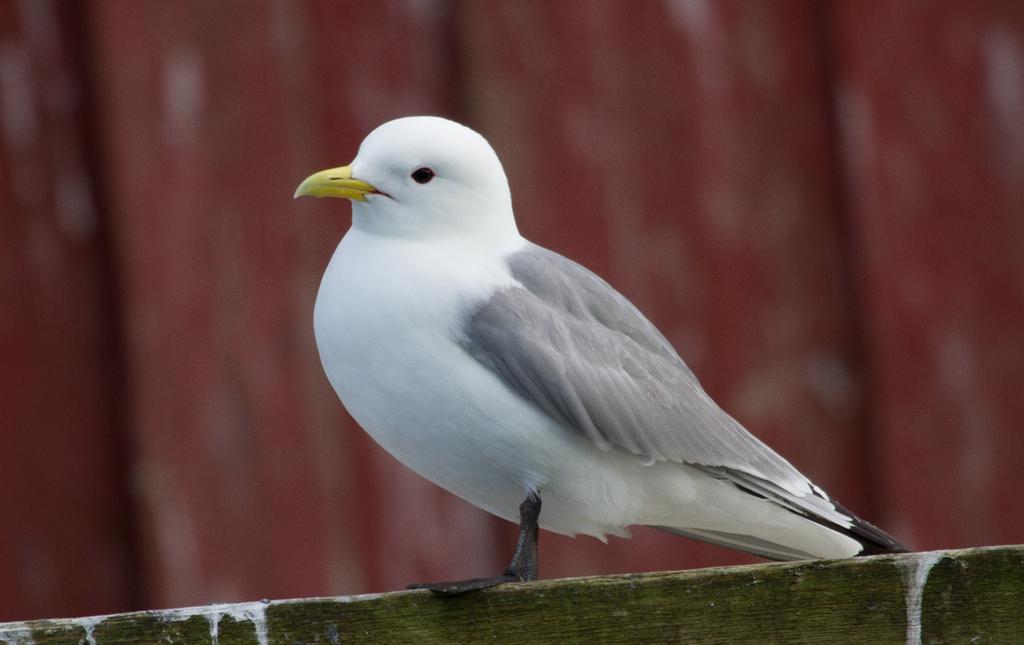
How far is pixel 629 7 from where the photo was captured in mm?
2092

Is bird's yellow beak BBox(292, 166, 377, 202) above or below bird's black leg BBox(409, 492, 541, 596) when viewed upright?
above

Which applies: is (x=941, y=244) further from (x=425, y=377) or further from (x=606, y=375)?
(x=425, y=377)

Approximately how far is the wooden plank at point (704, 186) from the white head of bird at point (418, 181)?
0.43 meters

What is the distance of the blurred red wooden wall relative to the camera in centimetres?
202

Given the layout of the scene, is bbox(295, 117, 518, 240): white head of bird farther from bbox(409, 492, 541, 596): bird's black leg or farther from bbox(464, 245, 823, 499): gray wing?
bbox(409, 492, 541, 596): bird's black leg

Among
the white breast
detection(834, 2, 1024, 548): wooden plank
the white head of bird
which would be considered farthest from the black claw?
detection(834, 2, 1024, 548): wooden plank

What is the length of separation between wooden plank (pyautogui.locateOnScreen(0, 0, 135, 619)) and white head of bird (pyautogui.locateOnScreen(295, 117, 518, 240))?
1.79 ft

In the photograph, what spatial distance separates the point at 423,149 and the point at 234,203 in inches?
19.3

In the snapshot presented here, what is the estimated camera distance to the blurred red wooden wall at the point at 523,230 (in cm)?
202

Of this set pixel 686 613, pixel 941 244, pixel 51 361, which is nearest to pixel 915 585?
pixel 686 613

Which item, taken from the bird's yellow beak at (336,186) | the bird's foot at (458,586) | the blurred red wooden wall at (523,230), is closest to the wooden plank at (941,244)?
the blurred red wooden wall at (523,230)

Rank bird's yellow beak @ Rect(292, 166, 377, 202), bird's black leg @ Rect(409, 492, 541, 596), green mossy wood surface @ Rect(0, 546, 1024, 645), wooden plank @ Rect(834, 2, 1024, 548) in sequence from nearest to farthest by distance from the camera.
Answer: green mossy wood surface @ Rect(0, 546, 1024, 645)
bird's black leg @ Rect(409, 492, 541, 596)
bird's yellow beak @ Rect(292, 166, 377, 202)
wooden plank @ Rect(834, 2, 1024, 548)

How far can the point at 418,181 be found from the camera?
169cm

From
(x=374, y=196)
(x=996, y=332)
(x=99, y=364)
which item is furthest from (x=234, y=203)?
(x=996, y=332)
